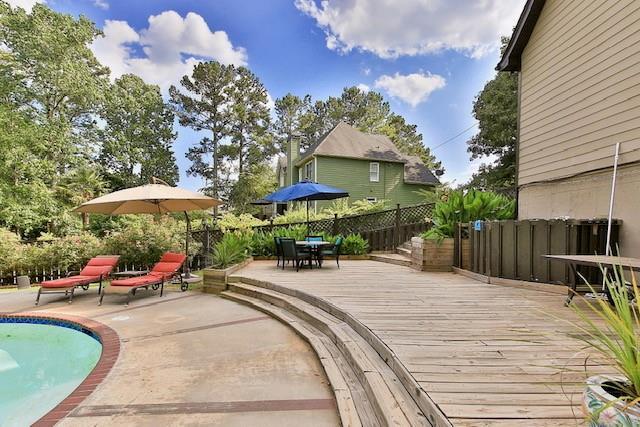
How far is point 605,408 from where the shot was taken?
1.14 m

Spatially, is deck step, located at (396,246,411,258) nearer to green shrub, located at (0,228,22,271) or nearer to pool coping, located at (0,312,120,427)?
pool coping, located at (0,312,120,427)

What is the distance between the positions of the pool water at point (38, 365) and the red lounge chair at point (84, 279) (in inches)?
38.8

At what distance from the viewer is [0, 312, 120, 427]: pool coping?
2490 mm

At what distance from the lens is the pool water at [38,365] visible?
3.13 meters

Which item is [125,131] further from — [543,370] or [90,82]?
[543,370]

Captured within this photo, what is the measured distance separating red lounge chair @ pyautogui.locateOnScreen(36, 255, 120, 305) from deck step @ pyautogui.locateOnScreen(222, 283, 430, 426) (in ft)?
14.8

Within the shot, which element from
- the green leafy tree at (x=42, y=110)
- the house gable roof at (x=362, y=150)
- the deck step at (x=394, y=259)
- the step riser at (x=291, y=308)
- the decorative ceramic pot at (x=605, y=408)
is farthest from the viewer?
the house gable roof at (x=362, y=150)

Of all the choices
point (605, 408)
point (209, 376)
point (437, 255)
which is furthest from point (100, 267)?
point (605, 408)

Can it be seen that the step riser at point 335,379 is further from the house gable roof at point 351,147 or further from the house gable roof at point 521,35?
the house gable roof at point 351,147

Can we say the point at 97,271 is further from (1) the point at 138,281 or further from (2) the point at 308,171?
(2) the point at 308,171

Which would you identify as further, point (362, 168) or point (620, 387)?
point (362, 168)

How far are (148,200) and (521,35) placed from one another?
346 inches

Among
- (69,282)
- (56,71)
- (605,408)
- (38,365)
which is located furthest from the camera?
(56,71)

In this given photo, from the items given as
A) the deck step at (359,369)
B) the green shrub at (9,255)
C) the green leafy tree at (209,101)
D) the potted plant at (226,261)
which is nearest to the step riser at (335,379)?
the deck step at (359,369)
